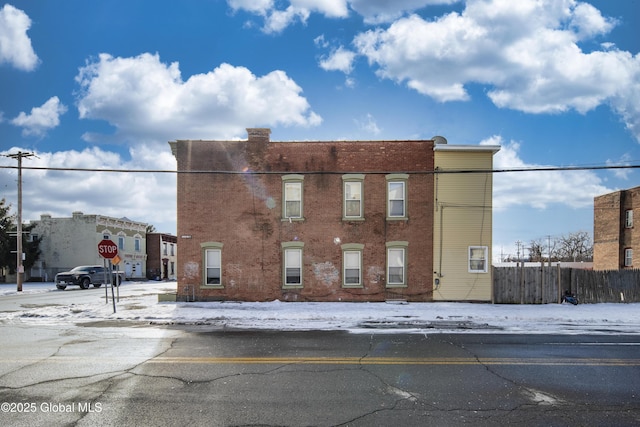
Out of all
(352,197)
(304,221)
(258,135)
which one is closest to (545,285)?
(352,197)

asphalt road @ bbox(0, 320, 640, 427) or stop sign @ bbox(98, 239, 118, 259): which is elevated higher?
stop sign @ bbox(98, 239, 118, 259)

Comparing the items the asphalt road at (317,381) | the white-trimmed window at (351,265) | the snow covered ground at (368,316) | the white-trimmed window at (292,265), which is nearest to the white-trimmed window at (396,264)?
the snow covered ground at (368,316)

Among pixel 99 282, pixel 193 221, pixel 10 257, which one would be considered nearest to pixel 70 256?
pixel 10 257

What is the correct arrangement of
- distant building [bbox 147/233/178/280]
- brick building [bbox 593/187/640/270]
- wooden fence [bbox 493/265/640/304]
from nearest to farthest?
wooden fence [bbox 493/265/640/304]
brick building [bbox 593/187/640/270]
distant building [bbox 147/233/178/280]

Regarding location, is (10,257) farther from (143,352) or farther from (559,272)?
(559,272)

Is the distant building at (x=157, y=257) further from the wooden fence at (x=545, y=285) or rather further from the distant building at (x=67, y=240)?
the wooden fence at (x=545, y=285)

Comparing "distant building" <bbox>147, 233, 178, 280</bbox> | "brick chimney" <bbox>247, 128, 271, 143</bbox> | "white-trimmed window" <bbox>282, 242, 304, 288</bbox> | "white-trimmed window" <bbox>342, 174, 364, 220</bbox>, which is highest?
"brick chimney" <bbox>247, 128, 271, 143</bbox>

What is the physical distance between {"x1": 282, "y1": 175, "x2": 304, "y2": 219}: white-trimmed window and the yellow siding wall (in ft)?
21.3

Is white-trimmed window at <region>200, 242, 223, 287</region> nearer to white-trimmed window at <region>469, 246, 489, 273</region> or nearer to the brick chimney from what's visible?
the brick chimney

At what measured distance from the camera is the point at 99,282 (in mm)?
33781

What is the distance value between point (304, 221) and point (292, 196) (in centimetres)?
135

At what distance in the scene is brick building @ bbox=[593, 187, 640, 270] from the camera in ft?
116

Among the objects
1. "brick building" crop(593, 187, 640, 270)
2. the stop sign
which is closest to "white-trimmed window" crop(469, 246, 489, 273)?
the stop sign

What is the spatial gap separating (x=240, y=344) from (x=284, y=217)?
9.69 metres
